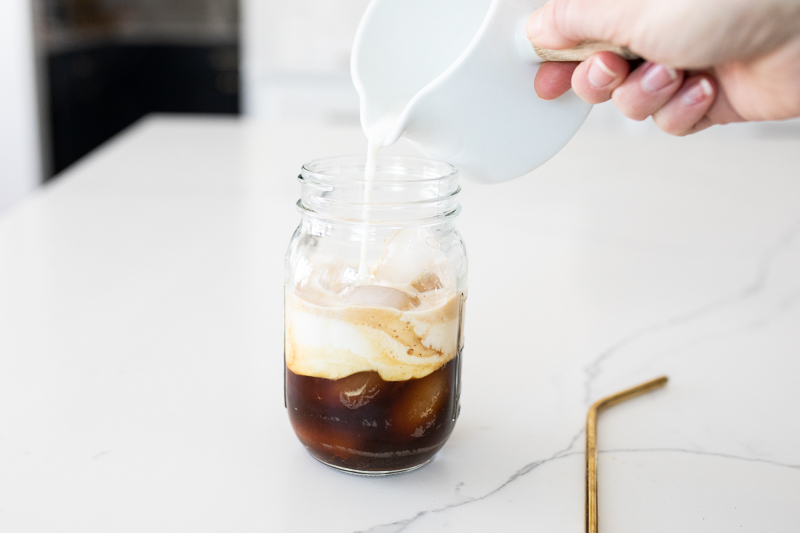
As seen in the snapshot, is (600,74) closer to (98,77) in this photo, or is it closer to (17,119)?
(17,119)

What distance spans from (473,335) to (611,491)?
311 millimetres

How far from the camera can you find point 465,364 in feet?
2.64

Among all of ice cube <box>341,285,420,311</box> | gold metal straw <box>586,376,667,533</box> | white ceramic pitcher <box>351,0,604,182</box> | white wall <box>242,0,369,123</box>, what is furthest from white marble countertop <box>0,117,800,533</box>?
white wall <box>242,0,369,123</box>

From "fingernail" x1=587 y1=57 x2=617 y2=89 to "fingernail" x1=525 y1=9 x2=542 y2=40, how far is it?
0.16 feet

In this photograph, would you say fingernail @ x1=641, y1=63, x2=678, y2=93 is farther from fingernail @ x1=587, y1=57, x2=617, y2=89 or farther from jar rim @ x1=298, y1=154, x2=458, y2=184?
jar rim @ x1=298, y1=154, x2=458, y2=184

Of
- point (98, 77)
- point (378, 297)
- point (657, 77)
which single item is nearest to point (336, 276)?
point (378, 297)

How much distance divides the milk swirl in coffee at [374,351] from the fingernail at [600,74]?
180 millimetres

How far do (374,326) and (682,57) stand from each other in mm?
308

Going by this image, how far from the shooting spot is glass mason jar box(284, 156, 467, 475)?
58cm

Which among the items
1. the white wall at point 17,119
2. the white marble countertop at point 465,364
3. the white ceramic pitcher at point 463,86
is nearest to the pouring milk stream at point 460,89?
the white ceramic pitcher at point 463,86

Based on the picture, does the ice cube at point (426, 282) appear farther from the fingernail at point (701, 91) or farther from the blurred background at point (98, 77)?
the blurred background at point (98, 77)

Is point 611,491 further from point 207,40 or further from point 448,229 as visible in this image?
point 207,40

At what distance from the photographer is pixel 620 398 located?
73 cm

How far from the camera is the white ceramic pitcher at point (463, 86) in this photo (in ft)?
1.92
